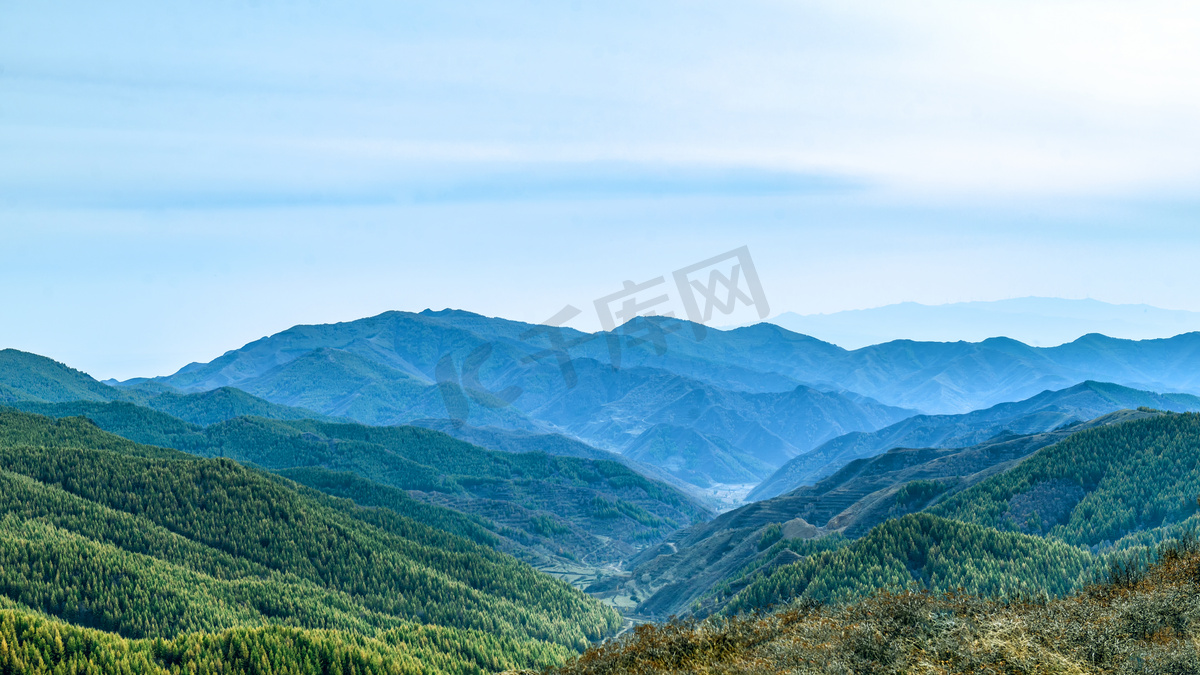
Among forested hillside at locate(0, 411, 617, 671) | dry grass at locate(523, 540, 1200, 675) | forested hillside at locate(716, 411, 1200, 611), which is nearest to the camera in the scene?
Answer: dry grass at locate(523, 540, 1200, 675)

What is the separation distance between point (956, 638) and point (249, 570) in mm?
129391

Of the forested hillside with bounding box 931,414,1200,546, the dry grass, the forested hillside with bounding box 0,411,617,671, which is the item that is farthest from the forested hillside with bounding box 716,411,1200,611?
the forested hillside with bounding box 0,411,617,671

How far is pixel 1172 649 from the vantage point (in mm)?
30953

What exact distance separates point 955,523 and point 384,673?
84385 mm

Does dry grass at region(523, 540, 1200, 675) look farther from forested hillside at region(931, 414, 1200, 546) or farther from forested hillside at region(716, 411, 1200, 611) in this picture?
forested hillside at region(931, 414, 1200, 546)

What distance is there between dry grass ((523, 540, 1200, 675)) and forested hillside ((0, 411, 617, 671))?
165ft

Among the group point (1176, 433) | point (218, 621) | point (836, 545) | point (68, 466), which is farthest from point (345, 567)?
point (1176, 433)

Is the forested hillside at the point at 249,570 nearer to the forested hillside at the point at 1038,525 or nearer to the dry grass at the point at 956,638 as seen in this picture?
the forested hillside at the point at 1038,525

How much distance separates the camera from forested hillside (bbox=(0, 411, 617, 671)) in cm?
10694

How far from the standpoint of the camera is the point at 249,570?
138500 mm

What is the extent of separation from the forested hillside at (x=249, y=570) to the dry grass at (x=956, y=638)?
50.4 metres

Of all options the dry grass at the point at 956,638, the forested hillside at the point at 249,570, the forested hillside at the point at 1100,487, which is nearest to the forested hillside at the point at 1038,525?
the forested hillside at the point at 1100,487

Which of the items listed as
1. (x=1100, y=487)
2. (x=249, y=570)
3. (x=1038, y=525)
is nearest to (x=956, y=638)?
(x=249, y=570)

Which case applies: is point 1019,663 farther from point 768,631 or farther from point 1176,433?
point 1176,433
